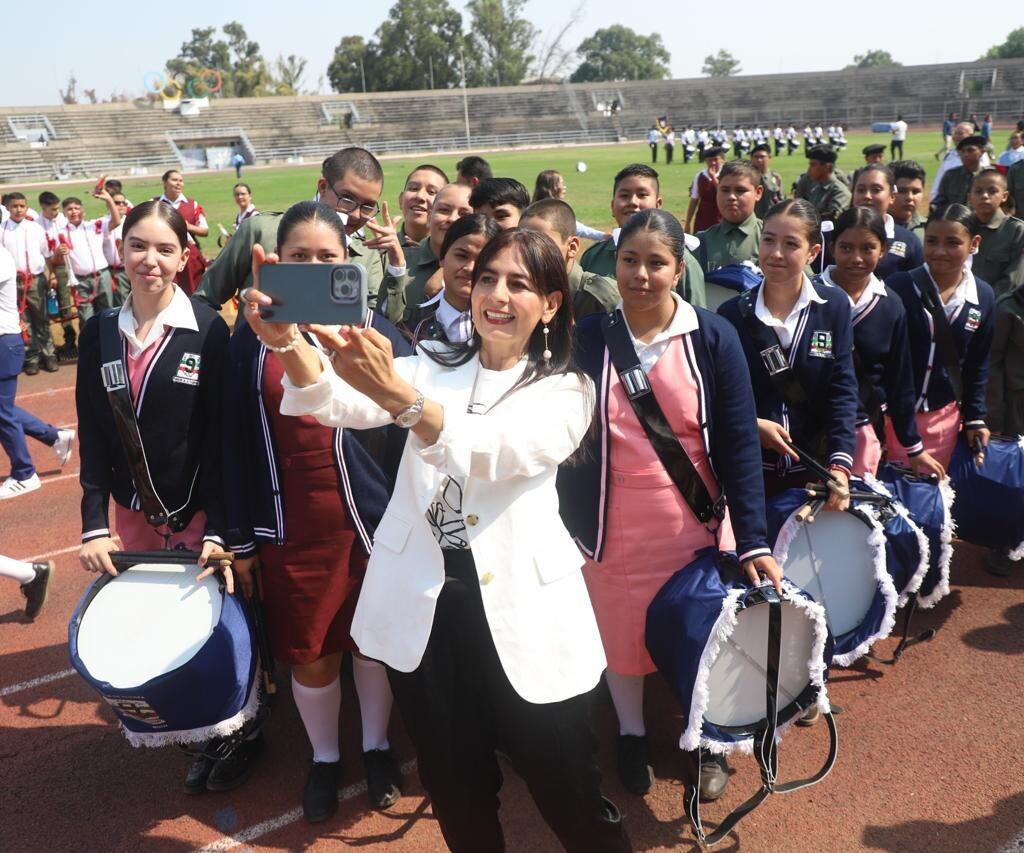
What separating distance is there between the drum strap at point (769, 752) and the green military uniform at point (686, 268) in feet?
5.71

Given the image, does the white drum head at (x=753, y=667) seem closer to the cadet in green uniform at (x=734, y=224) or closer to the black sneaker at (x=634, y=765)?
the black sneaker at (x=634, y=765)

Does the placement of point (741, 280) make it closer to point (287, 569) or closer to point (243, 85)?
point (287, 569)

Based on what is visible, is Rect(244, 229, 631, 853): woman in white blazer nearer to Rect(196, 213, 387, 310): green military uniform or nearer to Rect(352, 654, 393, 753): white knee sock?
Rect(352, 654, 393, 753): white knee sock

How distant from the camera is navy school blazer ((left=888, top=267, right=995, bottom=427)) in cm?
443

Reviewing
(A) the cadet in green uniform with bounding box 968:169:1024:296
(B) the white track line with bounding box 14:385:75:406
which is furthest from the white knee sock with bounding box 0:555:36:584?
(A) the cadet in green uniform with bounding box 968:169:1024:296

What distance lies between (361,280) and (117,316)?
5.82ft

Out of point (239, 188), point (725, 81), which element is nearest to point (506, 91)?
point (725, 81)

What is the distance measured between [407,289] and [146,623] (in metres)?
2.15

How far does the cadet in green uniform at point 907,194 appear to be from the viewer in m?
6.88

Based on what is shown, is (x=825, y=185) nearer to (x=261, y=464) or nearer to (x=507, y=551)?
(x=261, y=464)

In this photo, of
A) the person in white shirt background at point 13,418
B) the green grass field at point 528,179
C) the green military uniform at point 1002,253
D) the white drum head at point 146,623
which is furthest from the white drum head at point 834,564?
the green grass field at point 528,179

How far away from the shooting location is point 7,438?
672cm

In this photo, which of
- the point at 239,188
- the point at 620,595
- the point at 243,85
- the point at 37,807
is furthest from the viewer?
the point at 243,85


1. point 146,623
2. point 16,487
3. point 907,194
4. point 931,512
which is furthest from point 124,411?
point 907,194
